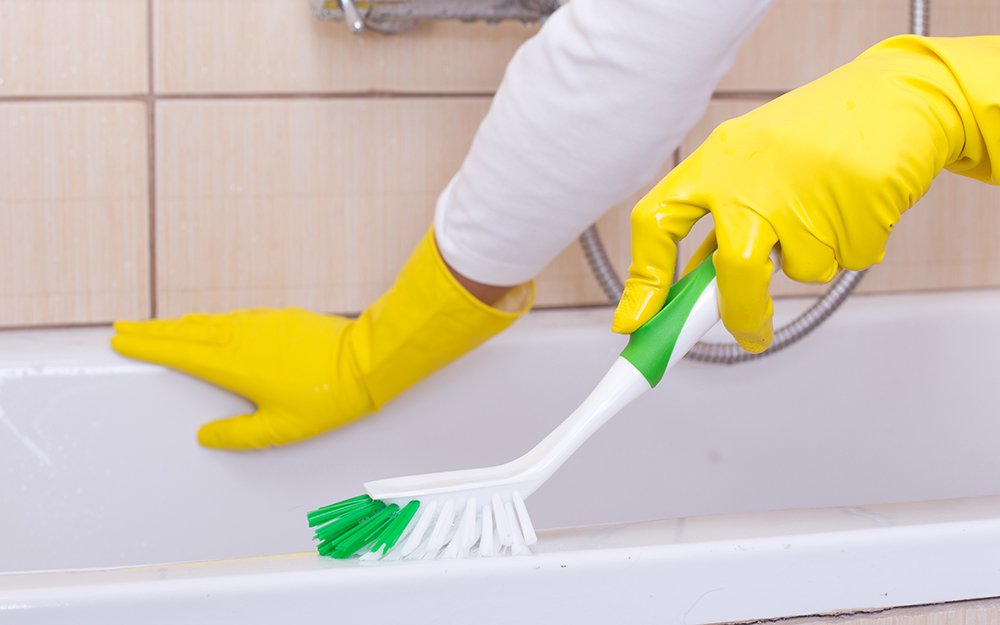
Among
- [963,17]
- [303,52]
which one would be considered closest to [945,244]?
[963,17]

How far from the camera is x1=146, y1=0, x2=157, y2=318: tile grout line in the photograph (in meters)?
0.73

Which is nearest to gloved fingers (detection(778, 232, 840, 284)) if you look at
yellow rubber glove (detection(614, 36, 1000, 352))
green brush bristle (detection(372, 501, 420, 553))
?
yellow rubber glove (detection(614, 36, 1000, 352))

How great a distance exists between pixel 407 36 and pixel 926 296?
2.14 feet

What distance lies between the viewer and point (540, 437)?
0.73m

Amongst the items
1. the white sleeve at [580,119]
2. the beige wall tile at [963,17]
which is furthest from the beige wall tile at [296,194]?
the beige wall tile at [963,17]

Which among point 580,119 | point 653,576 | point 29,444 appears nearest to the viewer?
point 653,576

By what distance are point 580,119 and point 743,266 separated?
0.18 meters

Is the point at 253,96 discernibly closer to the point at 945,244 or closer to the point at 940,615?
the point at 940,615

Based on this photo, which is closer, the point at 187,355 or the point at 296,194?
the point at 187,355

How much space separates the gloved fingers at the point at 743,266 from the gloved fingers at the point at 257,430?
0.39 metres

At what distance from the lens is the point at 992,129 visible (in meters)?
0.40

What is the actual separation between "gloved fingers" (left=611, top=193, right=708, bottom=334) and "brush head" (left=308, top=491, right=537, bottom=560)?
0.11 metres

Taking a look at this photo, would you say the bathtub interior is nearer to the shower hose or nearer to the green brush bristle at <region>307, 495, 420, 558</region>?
the shower hose

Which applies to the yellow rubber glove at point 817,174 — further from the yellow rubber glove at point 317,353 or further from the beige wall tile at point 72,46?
the beige wall tile at point 72,46
